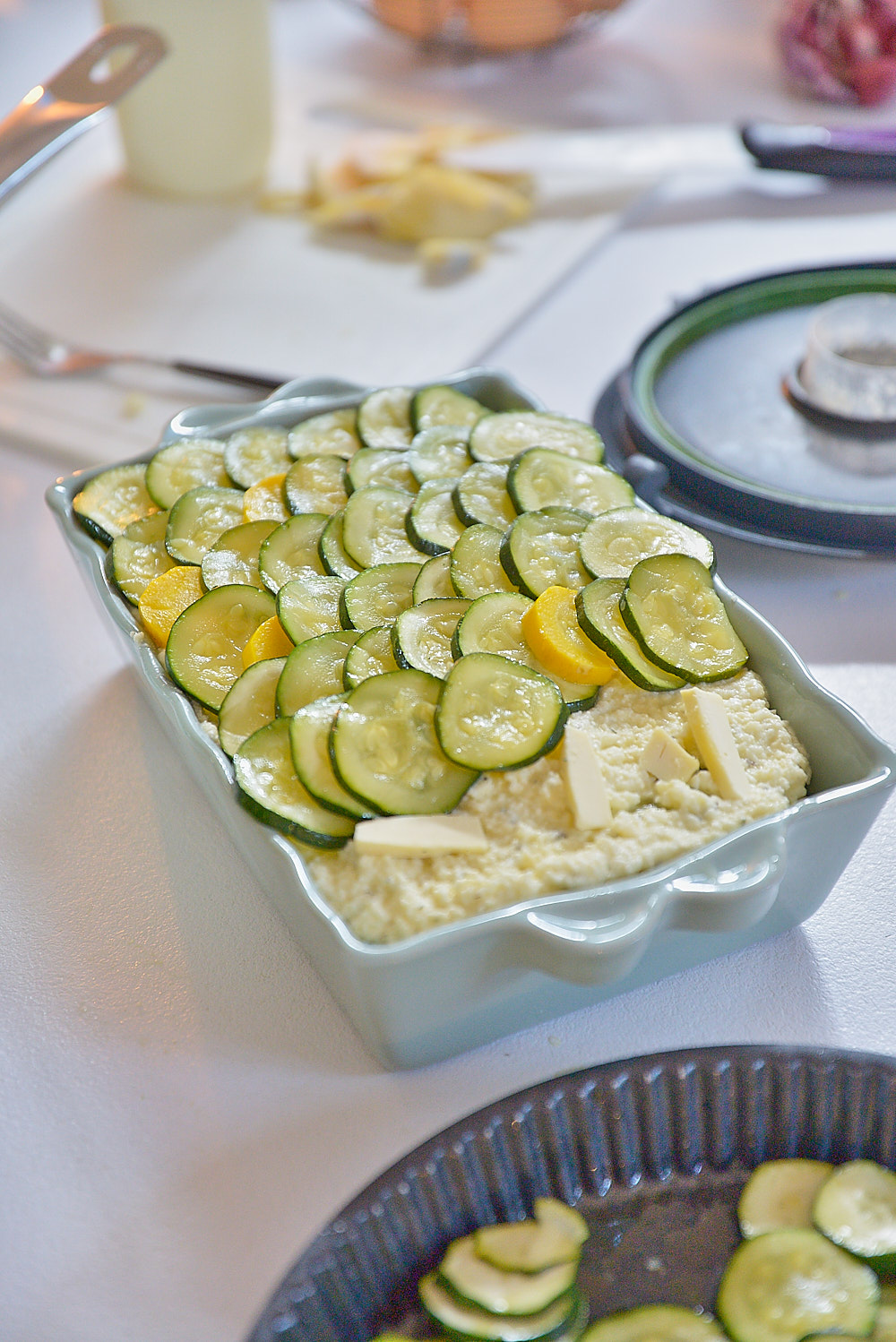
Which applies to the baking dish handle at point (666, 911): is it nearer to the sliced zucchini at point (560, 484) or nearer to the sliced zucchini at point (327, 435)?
the sliced zucchini at point (560, 484)

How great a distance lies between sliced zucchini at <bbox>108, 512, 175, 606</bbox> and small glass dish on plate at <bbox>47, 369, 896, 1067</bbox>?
93 millimetres

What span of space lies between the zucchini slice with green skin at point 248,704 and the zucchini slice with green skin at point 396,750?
0.35 feet

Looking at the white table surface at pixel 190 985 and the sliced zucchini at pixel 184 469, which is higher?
the sliced zucchini at pixel 184 469

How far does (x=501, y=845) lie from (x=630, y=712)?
0.20 meters

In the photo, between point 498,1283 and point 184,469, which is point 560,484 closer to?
point 184,469

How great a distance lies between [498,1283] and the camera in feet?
2.91

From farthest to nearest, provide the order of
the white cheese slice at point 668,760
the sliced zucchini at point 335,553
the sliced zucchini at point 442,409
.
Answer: the sliced zucchini at point 442,409, the sliced zucchini at point 335,553, the white cheese slice at point 668,760

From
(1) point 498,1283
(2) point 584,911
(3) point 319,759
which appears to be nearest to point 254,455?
(3) point 319,759

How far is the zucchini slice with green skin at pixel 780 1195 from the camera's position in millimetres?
949

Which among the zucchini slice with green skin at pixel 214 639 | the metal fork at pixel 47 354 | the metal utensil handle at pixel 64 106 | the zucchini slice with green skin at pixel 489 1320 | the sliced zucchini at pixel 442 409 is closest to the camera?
the zucchini slice with green skin at pixel 489 1320

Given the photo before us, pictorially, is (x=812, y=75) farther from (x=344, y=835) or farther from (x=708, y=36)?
(x=344, y=835)

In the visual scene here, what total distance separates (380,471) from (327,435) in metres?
0.13

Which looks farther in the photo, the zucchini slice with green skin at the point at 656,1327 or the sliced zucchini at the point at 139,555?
the sliced zucchini at the point at 139,555

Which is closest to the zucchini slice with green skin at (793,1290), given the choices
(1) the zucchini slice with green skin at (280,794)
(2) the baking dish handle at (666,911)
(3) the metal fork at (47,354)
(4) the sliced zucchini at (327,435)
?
(2) the baking dish handle at (666,911)
